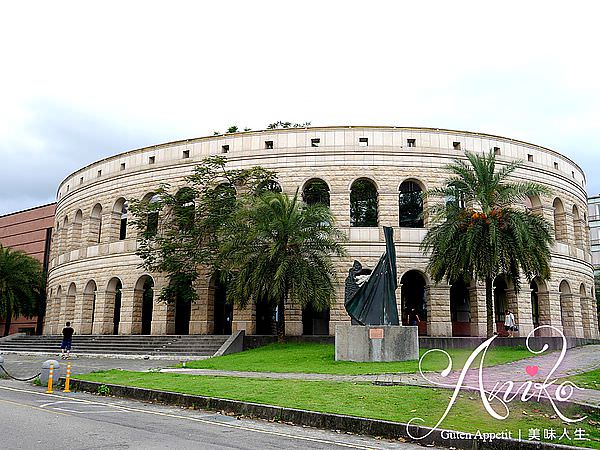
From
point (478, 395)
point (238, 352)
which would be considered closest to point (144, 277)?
point (238, 352)

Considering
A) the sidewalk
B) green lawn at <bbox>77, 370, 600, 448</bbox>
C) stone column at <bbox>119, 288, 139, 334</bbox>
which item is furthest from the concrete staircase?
green lawn at <bbox>77, 370, 600, 448</bbox>

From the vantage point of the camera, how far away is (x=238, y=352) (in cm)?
2617

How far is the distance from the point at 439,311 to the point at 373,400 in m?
18.8

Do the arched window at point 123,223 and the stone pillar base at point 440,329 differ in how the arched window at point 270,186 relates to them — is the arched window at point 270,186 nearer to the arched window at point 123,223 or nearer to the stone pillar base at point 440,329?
the stone pillar base at point 440,329

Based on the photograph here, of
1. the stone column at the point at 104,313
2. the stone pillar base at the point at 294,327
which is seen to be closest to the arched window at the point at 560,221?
the stone pillar base at the point at 294,327

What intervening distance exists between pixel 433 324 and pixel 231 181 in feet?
42.4

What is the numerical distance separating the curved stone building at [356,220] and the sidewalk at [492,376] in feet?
36.6

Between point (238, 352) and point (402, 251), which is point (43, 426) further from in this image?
point (402, 251)

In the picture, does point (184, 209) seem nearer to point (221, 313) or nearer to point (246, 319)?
point (246, 319)

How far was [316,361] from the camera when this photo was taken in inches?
829

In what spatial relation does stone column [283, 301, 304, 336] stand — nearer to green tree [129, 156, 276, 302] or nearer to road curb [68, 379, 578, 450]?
green tree [129, 156, 276, 302]

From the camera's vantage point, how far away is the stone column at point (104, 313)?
35906 mm

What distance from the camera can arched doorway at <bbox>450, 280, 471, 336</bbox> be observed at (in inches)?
1259

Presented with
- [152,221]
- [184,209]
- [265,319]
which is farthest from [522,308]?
[152,221]
